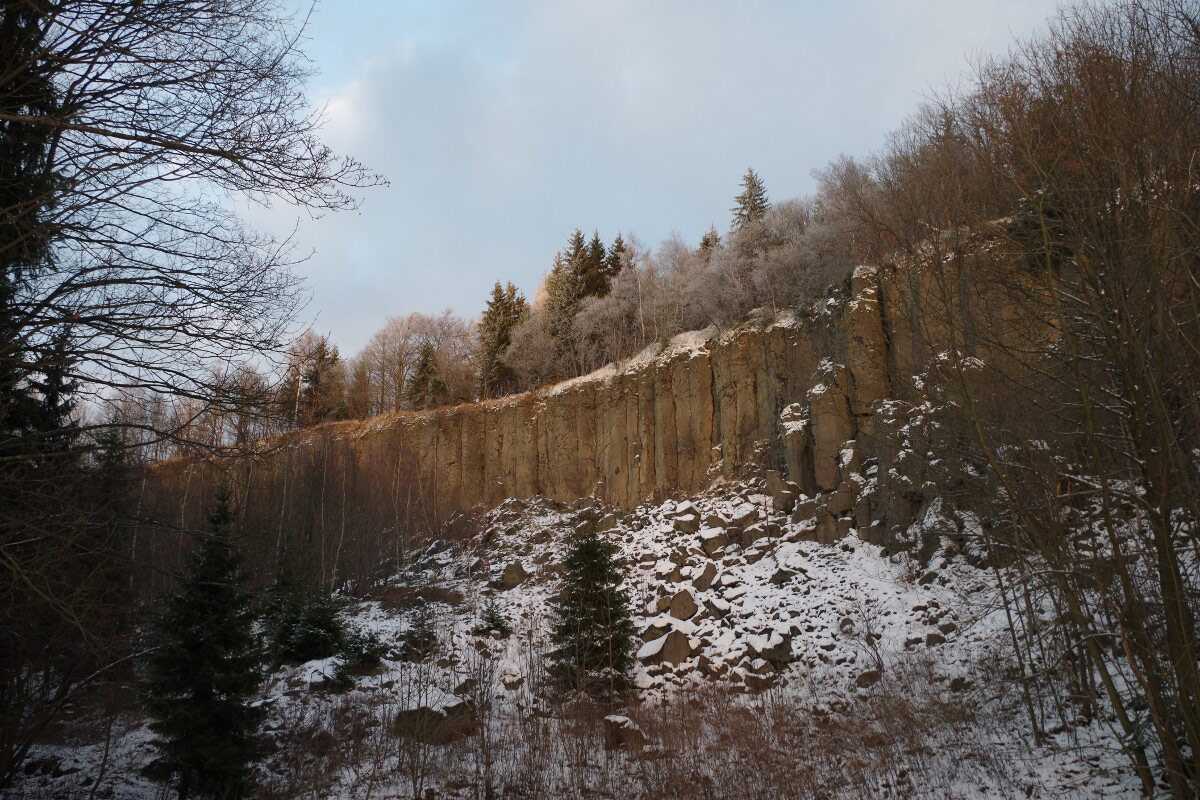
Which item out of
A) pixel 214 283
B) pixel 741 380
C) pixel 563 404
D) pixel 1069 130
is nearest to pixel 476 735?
pixel 214 283

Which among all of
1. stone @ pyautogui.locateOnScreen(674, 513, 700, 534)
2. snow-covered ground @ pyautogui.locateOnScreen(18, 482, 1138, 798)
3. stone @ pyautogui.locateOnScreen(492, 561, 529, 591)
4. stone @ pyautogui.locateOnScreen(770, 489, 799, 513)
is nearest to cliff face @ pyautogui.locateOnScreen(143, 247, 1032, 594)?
stone @ pyautogui.locateOnScreen(770, 489, 799, 513)

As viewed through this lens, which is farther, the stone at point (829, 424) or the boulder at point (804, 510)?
the stone at point (829, 424)

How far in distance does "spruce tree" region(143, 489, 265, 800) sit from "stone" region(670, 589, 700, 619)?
1064 cm

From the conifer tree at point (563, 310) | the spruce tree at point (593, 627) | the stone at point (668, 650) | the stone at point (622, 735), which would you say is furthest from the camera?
the conifer tree at point (563, 310)

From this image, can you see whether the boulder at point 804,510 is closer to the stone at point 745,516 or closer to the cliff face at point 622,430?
the stone at point 745,516

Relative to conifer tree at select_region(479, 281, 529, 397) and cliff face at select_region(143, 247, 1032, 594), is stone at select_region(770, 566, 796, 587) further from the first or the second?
conifer tree at select_region(479, 281, 529, 397)

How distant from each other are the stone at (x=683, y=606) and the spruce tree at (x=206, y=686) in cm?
1064

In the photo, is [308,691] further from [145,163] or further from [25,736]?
[145,163]

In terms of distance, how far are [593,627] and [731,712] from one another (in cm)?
333

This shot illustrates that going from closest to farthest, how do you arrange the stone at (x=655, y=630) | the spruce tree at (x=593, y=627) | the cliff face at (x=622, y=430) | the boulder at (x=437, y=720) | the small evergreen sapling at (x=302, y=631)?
the boulder at (x=437, y=720) < the spruce tree at (x=593, y=627) < the small evergreen sapling at (x=302, y=631) < the stone at (x=655, y=630) < the cliff face at (x=622, y=430)

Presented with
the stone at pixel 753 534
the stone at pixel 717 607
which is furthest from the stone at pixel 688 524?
the stone at pixel 717 607

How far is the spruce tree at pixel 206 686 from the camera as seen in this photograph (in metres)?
9.53

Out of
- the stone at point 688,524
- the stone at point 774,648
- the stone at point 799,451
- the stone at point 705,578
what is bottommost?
the stone at point 774,648

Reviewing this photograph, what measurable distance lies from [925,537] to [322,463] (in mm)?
25300
